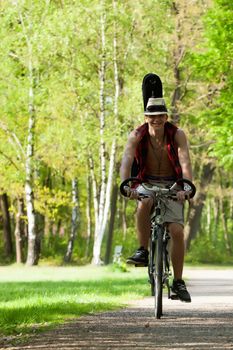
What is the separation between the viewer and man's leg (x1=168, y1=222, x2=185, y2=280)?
1123 centimetres

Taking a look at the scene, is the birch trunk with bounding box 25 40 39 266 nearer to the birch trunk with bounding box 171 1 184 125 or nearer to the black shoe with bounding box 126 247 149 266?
the birch trunk with bounding box 171 1 184 125

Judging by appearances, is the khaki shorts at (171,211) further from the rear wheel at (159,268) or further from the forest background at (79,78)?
the forest background at (79,78)

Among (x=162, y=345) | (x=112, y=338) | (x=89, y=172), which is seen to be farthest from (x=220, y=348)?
(x=89, y=172)

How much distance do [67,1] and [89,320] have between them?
3106cm

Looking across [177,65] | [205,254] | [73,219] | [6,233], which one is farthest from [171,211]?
[6,233]

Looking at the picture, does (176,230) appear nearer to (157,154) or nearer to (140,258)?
(140,258)

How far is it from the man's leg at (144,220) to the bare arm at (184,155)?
0.59 m

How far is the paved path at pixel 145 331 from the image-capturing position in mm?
8961

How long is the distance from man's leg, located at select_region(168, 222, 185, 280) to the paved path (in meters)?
0.57

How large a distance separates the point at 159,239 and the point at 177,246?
25cm

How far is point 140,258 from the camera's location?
37.4ft

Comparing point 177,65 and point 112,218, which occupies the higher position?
point 177,65

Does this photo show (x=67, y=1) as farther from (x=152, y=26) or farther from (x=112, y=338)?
(x=112, y=338)

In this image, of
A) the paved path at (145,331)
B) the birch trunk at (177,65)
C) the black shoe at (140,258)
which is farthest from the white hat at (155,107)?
the birch trunk at (177,65)
